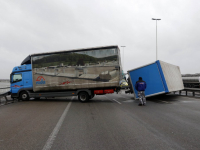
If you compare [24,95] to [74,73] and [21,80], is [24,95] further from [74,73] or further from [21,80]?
[74,73]

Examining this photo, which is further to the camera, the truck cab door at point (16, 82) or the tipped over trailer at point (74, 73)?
the truck cab door at point (16, 82)

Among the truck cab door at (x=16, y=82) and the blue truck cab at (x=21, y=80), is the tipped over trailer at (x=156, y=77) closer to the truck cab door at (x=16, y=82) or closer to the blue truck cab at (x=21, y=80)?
the blue truck cab at (x=21, y=80)

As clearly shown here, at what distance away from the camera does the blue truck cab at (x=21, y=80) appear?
14.1m

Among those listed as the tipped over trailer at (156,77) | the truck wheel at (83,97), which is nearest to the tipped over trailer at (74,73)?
the truck wheel at (83,97)

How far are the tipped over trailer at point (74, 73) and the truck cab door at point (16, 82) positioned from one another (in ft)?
0.98

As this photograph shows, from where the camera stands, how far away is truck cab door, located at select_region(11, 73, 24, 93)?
47.2 feet

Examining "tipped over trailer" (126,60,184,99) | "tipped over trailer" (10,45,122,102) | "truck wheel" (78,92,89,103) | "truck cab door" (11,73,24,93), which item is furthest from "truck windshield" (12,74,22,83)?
"tipped over trailer" (126,60,184,99)

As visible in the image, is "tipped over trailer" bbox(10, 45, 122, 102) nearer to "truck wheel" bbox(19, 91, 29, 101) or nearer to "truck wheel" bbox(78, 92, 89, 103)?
"truck wheel" bbox(78, 92, 89, 103)

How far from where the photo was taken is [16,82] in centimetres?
1464

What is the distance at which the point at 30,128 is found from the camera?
5.78 metres

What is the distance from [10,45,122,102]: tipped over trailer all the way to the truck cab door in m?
0.30

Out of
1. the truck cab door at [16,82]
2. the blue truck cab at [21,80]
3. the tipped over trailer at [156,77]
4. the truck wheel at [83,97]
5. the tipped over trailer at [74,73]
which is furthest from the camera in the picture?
the truck cab door at [16,82]

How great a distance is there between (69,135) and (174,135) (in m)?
2.76

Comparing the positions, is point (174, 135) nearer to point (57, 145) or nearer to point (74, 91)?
point (57, 145)
